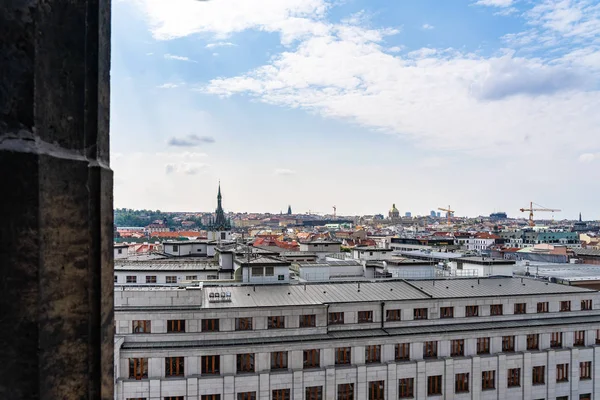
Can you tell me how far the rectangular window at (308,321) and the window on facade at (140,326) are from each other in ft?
33.8

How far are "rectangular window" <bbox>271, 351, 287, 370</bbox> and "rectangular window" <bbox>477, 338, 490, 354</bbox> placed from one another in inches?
595

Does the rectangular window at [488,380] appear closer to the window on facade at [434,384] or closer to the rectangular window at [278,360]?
the window on facade at [434,384]

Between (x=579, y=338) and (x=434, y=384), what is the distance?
14101 millimetres

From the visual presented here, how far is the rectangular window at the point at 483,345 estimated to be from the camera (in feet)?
117

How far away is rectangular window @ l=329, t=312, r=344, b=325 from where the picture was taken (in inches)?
1350

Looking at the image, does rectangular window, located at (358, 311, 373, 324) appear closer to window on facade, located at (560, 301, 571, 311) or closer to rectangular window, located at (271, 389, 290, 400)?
rectangular window, located at (271, 389, 290, 400)

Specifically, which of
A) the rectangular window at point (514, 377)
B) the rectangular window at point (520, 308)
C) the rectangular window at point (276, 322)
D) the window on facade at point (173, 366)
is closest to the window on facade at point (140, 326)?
the window on facade at point (173, 366)

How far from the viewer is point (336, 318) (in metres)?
34.4

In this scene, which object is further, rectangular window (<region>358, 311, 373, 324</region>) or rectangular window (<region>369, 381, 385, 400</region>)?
rectangular window (<region>358, 311, 373, 324</region>)

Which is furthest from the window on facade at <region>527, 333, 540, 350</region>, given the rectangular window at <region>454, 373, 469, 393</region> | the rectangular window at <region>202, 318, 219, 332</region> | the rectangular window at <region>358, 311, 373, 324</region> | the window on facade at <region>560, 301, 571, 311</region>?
the rectangular window at <region>202, 318, 219, 332</region>

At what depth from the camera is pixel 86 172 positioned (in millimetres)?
3475

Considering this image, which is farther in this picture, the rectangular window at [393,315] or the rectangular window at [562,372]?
the rectangular window at [562,372]

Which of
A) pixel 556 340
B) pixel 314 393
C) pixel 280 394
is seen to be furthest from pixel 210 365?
pixel 556 340

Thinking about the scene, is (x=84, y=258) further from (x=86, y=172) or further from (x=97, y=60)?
(x=97, y=60)
